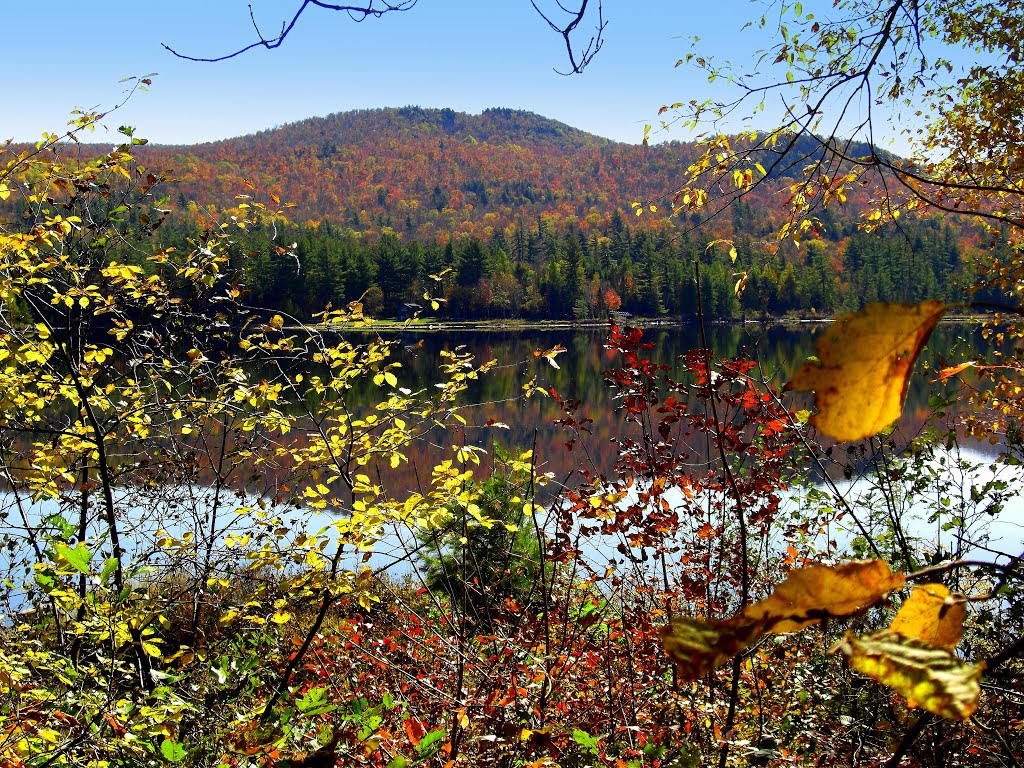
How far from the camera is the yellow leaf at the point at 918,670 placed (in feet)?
1.09

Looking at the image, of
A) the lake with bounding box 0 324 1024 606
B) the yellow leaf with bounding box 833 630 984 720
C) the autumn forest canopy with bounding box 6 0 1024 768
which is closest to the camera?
the yellow leaf with bounding box 833 630 984 720

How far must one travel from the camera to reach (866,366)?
0.39 metres

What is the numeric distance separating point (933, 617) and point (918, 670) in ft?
0.24

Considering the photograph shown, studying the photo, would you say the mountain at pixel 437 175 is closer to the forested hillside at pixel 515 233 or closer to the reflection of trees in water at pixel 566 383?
the forested hillside at pixel 515 233

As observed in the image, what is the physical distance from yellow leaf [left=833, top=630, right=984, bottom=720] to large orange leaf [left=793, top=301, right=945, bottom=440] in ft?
0.34

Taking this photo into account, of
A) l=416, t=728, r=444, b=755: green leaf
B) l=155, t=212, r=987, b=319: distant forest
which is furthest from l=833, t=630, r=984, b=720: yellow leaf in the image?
l=155, t=212, r=987, b=319: distant forest

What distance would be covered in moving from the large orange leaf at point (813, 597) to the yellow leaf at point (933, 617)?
0.04 meters

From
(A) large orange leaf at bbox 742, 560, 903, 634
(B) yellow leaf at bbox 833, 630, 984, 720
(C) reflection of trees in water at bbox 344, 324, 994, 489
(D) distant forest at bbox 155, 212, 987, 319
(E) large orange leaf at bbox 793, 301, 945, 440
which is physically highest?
(D) distant forest at bbox 155, 212, 987, 319

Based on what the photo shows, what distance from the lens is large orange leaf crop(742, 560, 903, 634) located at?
384 millimetres

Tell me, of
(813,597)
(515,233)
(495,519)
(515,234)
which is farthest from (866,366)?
(515,233)

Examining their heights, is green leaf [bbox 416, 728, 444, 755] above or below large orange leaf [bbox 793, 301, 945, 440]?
below

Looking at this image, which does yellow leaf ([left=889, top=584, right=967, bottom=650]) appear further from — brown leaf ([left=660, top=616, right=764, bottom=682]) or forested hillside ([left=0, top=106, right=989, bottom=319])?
forested hillside ([left=0, top=106, right=989, bottom=319])

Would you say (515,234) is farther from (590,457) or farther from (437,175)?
(590,457)

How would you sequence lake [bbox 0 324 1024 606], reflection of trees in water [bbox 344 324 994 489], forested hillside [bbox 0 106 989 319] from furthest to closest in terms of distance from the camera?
forested hillside [bbox 0 106 989 319] → reflection of trees in water [bbox 344 324 994 489] → lake [bbox 0 324 1024 606]
